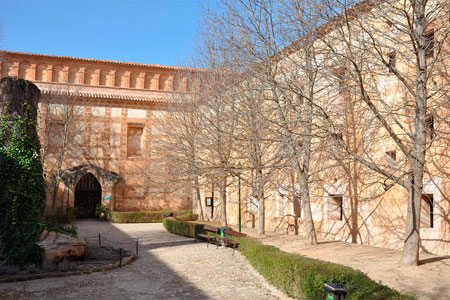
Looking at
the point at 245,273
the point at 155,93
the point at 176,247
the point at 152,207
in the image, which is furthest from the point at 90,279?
the point at 155,93

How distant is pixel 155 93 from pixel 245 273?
21520 millimetres

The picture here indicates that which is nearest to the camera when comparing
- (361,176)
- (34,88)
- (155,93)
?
(34,88)

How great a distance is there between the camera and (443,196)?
902 centimetres

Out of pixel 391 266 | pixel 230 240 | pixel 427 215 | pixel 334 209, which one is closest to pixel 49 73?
pixel 230 240

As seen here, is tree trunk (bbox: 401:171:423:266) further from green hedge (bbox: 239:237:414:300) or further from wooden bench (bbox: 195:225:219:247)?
wooden bench (bbox: 195:225:219:247)

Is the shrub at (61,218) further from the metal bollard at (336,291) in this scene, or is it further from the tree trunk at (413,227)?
the metal bollard at (336,291)

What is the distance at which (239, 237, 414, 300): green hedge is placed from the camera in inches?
198

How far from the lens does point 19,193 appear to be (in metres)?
8.59

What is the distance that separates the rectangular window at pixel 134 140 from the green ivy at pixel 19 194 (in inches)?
686

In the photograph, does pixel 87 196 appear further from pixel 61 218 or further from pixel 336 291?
pixel 336 291

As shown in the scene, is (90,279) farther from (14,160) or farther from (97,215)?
(97,215)

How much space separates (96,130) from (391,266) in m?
21.9

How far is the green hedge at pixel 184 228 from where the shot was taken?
1462cm

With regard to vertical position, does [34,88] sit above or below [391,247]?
above
